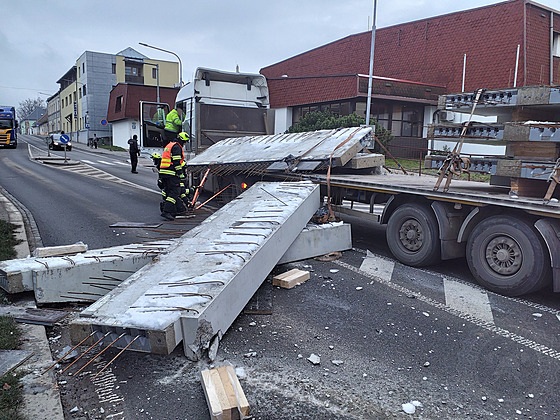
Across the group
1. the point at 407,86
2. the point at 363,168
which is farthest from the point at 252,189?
the point at 407,86

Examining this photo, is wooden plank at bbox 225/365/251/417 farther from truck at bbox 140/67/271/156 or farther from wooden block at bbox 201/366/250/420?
truck at bbox 140/67/271/156

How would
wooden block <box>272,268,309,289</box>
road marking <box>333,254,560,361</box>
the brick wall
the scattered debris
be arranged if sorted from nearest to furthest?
1. the scattered debris
2. road marking <box>333,254,560,361</box>
3. wooden block <box>272,268,309,289</box>
4. the brick wall

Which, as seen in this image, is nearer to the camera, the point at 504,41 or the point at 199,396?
the point at 199,396

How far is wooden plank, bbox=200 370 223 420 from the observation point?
2762 millimetres

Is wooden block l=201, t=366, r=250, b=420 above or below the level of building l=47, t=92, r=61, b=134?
below

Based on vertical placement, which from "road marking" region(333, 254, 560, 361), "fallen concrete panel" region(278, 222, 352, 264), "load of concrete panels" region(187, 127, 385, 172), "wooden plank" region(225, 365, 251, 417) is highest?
"load of concrete panels" region(187, 127, 385, 172)

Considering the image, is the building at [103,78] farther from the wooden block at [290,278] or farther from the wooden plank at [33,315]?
the wooden plank at [33,315]

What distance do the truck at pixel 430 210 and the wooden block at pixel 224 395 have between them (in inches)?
138

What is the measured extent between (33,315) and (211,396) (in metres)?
2.36

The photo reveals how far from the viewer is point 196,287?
3764 mm

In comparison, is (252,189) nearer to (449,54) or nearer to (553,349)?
(553,349)

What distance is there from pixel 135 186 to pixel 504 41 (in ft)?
64.4

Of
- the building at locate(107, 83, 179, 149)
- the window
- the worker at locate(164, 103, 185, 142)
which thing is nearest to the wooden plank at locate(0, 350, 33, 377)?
the worker at locate(164, 103, 185, 142)

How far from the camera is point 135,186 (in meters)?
15.2
